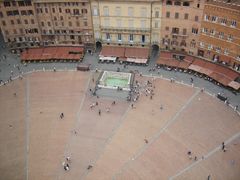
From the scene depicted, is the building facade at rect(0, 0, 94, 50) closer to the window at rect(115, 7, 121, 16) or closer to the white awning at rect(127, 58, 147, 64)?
the window at rect(115, 7, 121, 16)

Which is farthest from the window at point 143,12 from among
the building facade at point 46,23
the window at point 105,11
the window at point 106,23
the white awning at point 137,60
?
the building facade at point 46,23

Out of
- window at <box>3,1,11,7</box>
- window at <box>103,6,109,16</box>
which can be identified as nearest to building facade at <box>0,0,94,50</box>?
window at <box>3,1,11,7</box>

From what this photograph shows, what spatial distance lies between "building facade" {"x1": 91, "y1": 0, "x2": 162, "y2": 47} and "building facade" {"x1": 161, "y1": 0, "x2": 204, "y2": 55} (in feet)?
6.72

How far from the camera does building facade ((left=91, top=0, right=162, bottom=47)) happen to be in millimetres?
90188

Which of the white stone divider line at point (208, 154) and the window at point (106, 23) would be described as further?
the window at point (106, 23)

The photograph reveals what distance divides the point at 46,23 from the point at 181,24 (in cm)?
3716

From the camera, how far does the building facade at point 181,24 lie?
8712 cm

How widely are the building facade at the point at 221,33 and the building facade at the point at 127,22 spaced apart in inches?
485

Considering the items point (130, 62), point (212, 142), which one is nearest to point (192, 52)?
point (130, 62)

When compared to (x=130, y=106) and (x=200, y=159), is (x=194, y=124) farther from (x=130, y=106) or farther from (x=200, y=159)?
(x=130, y=106)

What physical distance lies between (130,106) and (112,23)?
24882mm

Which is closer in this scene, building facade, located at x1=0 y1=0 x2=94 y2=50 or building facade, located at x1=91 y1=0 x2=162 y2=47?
building facade, located at x1=91 y1=0 x2=162 y2=47

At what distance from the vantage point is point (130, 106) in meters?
83.9

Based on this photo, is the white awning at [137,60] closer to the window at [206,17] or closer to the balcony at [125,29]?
the balcony at [125,29]
